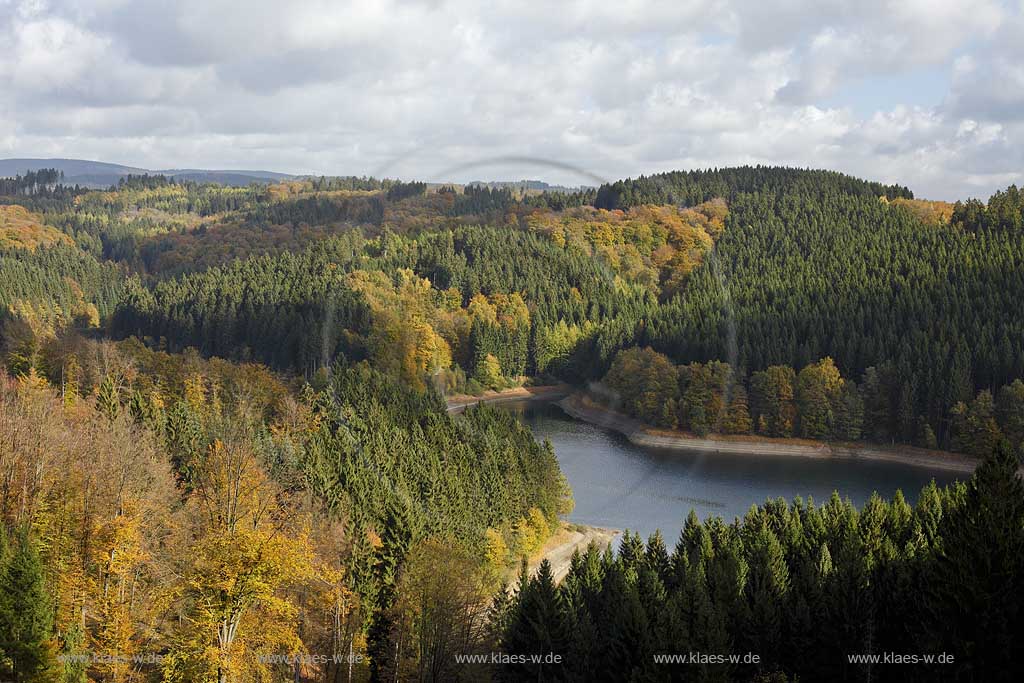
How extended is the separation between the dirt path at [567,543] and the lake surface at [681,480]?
5.24 feet

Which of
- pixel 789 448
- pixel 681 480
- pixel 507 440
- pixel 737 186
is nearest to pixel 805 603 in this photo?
pixel 507 440

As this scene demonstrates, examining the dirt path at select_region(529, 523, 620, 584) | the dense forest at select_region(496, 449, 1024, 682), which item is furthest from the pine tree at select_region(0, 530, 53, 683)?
the dirt path at select_region(529, 523, 620, 584)

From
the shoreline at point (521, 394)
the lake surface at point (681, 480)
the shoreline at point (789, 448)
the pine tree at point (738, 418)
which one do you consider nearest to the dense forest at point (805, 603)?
the lake surface at point (681, 480)

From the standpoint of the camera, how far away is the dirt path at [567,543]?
129ft

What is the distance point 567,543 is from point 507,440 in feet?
18.6

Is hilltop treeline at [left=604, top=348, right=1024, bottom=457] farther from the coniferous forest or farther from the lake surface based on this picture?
the lake surface

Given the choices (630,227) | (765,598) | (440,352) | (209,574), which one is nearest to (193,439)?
(209,574)

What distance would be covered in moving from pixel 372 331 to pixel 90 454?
51.6m

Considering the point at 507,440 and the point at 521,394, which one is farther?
the point at 521,394

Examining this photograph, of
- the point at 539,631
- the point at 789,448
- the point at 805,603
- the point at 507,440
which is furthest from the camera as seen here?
the point at 789,448

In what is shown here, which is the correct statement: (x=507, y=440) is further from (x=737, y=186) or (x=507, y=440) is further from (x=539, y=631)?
(x=737, y=186)

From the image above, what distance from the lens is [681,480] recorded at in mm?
55062

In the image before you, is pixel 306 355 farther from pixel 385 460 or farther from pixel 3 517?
pixel 3 517

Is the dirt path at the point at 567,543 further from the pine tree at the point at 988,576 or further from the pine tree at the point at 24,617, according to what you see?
the pine tree at the point at 24,617
